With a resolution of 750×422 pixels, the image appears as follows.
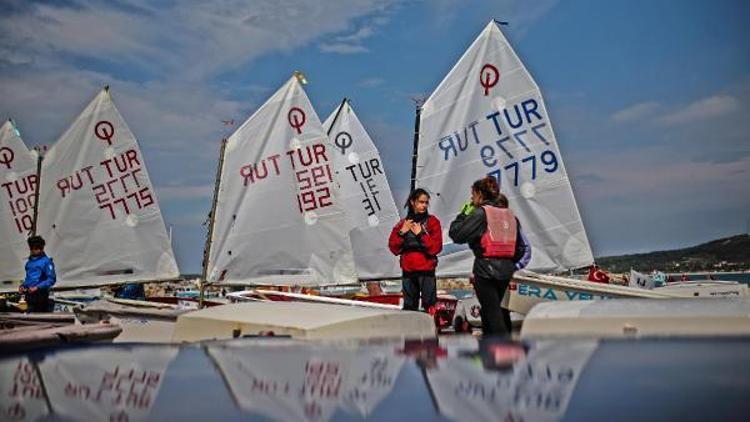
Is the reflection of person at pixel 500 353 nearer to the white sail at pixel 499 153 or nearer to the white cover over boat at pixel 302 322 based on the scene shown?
the white cover over boat at pixel 302 322

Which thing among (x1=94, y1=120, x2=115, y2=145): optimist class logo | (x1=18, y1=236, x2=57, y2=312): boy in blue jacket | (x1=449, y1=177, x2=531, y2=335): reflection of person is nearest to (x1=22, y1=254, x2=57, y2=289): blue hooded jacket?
(x1=18, y1=236, x2=57, y2=312): boy in blue jacket

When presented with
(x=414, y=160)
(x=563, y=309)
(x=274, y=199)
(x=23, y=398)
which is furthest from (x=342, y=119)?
(x=23, y=398)

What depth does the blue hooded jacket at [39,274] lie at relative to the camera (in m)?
12.5

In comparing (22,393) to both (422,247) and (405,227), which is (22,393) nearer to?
(405,227)

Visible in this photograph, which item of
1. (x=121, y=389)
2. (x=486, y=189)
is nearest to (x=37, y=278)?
(x=486, y=189)

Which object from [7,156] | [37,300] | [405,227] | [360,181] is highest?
[7,156]

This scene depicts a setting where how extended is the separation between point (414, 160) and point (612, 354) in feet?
46.6

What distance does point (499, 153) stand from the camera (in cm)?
1625

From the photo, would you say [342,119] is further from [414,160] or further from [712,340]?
[712,340]

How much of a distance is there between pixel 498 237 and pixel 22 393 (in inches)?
204

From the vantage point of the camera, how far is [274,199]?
18.5m

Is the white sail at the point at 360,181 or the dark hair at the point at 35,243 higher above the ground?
the white sail at the point at 360,181

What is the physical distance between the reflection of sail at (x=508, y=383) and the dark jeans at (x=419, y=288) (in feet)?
22.0

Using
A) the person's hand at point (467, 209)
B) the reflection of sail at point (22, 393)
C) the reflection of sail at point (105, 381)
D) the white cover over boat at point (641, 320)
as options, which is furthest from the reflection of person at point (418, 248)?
the reflection of sail at point (22, 393)
